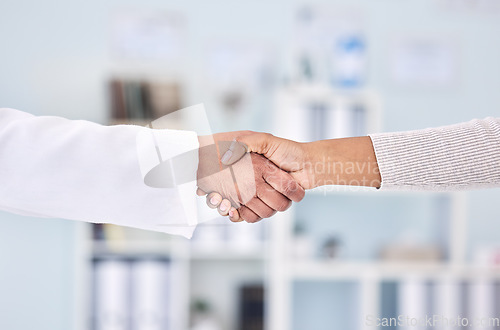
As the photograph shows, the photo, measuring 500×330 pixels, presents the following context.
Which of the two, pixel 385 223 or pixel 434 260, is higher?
pixel 385 223

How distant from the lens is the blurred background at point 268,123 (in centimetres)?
247

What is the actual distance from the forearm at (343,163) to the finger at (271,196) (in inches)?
5.0

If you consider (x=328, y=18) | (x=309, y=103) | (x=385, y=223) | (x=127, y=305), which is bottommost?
(x=127, y=305)

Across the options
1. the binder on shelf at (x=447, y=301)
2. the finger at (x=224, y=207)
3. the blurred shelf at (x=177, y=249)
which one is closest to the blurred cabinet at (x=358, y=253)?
the binder on shelf at (x=447, y=301)

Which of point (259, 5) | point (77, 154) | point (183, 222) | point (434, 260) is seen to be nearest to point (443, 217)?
point (434, 260)

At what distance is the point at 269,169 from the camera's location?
4.61 ft

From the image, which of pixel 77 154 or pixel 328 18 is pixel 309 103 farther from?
pixel 77 154

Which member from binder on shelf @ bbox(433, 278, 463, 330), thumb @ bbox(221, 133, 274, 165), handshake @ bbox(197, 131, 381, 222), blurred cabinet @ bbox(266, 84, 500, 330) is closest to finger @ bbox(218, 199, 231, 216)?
handshake @ bbox(197, 131, 381, 222)

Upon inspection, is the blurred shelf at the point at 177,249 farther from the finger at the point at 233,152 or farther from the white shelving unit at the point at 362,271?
the finger at the point at 233,152

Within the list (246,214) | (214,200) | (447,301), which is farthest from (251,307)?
(214,200)

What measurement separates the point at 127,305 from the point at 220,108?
1042 millimetres

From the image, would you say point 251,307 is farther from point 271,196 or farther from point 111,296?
point 271,196

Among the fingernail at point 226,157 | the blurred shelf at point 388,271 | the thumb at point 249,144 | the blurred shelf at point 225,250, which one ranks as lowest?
the blurred shelf at point 388,271

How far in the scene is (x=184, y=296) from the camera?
8.36 feet
